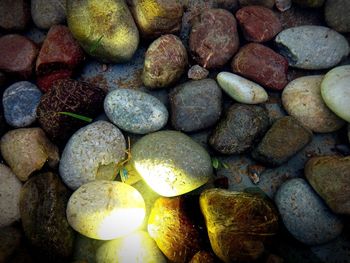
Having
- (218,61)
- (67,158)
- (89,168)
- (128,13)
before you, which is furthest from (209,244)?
(128,13)

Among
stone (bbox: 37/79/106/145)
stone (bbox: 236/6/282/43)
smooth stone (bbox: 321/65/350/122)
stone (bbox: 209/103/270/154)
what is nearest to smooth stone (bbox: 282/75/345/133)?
smooth stone (bbox: 321/65/350/122)

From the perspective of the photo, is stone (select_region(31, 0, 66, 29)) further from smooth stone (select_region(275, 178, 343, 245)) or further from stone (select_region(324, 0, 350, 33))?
smooth stone (select_region(275, 178, 343, 245))

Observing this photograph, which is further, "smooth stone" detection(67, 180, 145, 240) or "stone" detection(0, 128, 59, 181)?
"stone" detection(0, 128, 59, 181)

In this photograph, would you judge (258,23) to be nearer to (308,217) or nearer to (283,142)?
(283,142)

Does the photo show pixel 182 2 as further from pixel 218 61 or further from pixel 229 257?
pixel 229 257

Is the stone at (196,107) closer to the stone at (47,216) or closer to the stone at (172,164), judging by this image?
the stone at (172,164)
